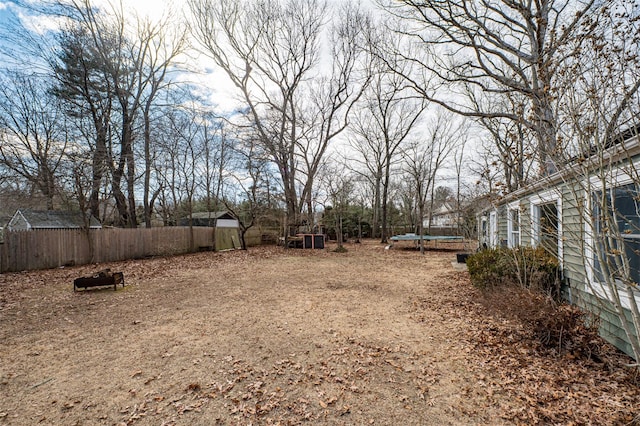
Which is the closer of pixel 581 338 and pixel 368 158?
pixel 581 338

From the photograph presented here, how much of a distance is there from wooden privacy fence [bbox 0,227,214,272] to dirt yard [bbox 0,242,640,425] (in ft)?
13.7

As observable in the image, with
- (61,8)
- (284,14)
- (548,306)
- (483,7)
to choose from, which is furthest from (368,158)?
(548,306)

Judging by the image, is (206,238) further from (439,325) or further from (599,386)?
(599,386)

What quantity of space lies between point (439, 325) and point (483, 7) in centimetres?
867

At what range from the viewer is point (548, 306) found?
11.9 feet

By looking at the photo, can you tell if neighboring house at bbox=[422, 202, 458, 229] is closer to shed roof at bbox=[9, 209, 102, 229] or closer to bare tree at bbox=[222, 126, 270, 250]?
bare tree at bbox=[222, 126, 270, 250]

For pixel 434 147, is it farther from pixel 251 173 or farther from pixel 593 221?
pixel 593 221

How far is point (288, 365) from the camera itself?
3.41 metres

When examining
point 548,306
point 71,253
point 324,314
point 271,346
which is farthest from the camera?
point 71,253

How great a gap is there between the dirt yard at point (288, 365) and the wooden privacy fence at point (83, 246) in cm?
417

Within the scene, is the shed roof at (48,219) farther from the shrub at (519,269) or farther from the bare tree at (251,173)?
the shrub at (519,269)

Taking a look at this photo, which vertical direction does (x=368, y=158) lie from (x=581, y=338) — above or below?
above

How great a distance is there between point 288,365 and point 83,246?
11.7m

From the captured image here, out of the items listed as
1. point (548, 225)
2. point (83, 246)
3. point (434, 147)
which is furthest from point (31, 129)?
point (434, 147)
